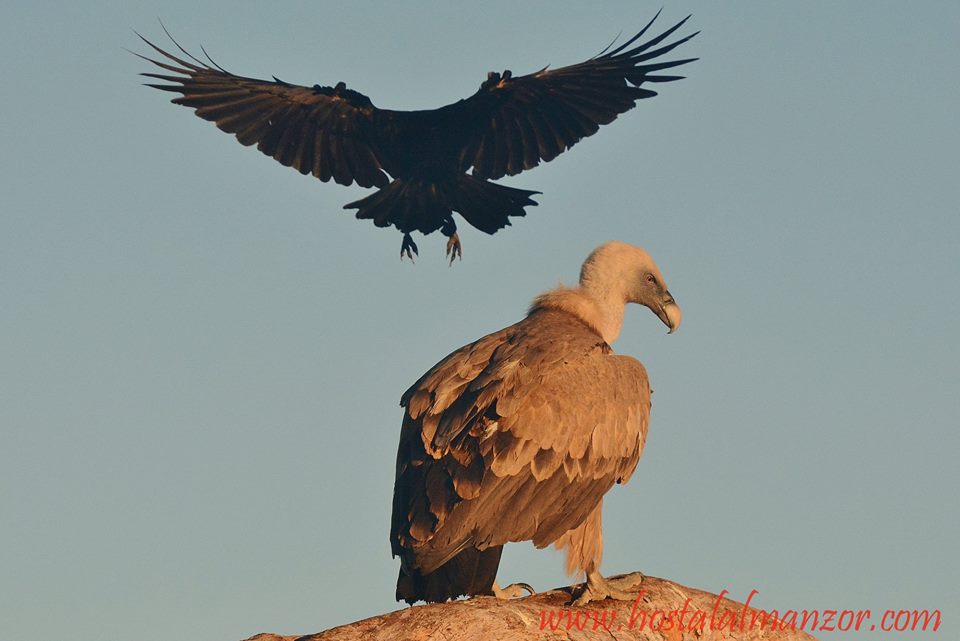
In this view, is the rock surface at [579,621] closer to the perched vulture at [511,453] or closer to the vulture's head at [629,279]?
the perched vulture at [511,453]

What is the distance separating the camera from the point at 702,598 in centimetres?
996

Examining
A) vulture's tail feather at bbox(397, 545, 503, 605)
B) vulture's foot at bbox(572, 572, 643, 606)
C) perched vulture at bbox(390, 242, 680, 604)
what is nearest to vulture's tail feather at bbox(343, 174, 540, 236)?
perched vulture at bbox(390, 242, 680, 604)

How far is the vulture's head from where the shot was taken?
11828 millimetres

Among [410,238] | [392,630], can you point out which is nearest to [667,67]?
[410,238]

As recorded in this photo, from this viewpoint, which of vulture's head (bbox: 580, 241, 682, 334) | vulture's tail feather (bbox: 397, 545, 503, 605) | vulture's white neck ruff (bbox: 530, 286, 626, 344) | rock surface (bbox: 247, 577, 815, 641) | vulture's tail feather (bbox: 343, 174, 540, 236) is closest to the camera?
rock surface (bbox: 247, 577, 815, 641)

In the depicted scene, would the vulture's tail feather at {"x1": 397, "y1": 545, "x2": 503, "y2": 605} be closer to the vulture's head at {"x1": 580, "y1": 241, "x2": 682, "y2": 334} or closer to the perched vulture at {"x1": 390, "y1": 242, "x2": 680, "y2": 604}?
the perched vulture at {"x1": 390, "y1": 242, "x2": 680, "y2": 604}

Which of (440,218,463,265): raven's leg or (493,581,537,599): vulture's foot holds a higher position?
(440,218,463,265): raven's leg

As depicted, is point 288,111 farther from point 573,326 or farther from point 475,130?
point 573,326

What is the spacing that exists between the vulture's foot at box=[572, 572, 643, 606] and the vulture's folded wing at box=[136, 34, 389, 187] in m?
9.77

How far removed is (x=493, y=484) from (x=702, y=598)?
1.69 meters

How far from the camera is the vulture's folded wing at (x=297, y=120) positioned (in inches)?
722

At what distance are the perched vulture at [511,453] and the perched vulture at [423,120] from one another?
7289mm

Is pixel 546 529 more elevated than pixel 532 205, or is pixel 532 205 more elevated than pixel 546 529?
pixel 532 205

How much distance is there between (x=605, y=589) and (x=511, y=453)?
3.70ft
